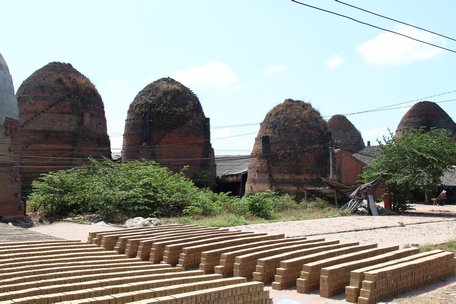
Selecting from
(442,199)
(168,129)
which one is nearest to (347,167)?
(442,199)

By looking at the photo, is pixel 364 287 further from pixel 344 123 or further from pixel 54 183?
pixel 344 123

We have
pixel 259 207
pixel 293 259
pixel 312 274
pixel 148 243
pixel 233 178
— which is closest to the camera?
pixel 312 274

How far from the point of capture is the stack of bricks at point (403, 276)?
580 centimetres

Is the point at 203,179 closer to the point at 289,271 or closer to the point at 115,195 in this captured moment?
the point at 115,195

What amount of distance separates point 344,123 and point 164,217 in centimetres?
4105

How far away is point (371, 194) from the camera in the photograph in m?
21.5

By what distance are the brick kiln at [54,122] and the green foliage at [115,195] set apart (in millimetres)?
6905

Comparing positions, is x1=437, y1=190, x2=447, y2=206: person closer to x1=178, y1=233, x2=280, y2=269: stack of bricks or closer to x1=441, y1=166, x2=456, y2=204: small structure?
x1=441, y1=166, x2=456, y2=204: small structure

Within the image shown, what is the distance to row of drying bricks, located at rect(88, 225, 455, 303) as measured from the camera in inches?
246

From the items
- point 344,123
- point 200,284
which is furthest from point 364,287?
point 344,123

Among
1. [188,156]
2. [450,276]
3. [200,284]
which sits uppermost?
[188,156]

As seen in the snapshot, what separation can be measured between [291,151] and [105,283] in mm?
25005

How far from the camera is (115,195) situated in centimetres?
1795

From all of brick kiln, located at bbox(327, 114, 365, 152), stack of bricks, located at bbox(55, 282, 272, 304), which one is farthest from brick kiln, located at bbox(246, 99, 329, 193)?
brick kiln, located at bbox(327, 114, 365, 152)
